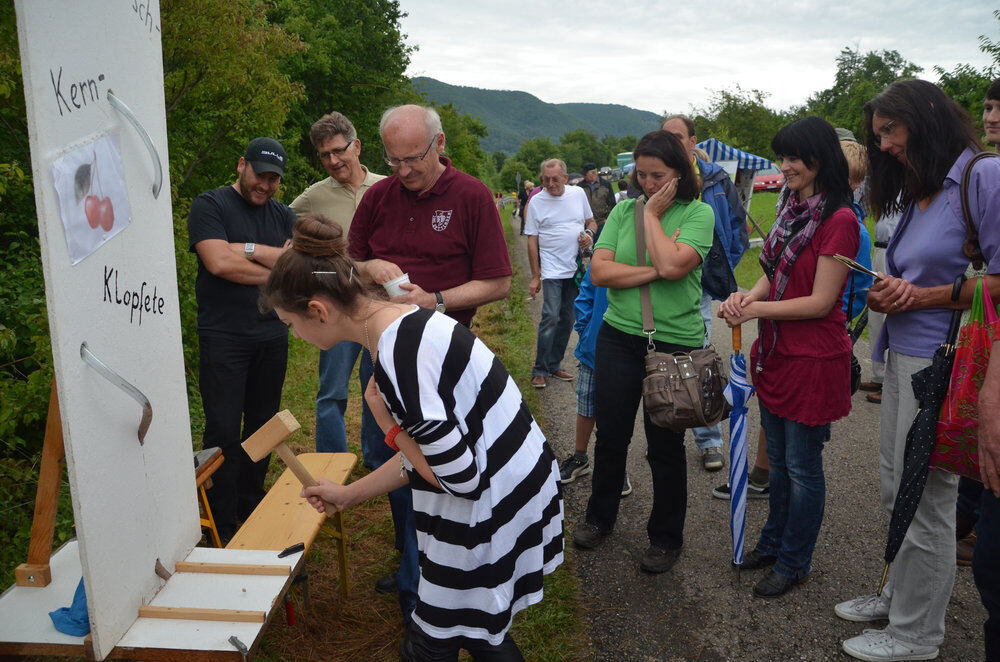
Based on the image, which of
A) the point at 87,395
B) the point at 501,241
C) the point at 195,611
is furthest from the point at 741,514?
the point at 87,395

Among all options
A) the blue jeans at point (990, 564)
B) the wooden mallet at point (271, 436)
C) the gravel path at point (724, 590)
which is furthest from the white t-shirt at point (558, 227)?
the wooden mallet at point (271, 436)

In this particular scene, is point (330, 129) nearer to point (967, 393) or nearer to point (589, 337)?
point (589, 337)

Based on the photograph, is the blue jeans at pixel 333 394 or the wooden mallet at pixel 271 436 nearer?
the wooden mallet at pixel 271 436

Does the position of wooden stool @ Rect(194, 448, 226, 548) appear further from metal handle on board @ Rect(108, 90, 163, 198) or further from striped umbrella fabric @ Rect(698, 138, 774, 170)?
striped umbrella fabric @ Rect(698, 138, 774, 170)

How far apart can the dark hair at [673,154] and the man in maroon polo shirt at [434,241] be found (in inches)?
32.3

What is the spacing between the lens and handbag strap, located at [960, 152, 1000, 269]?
7.70 ft

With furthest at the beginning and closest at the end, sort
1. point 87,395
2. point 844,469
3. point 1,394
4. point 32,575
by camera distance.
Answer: point 844,469, point 1,394, point 32,575, point 87,395

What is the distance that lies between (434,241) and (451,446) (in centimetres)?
138

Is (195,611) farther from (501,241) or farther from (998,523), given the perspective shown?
(998,523)

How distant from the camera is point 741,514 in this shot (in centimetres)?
319

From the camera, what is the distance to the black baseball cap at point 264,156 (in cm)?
334

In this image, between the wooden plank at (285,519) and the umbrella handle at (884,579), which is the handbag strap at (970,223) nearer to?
the umbrella handle at (884,579)

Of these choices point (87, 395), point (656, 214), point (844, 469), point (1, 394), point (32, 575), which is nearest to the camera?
point (87, 395)

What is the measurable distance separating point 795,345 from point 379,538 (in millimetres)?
2381
